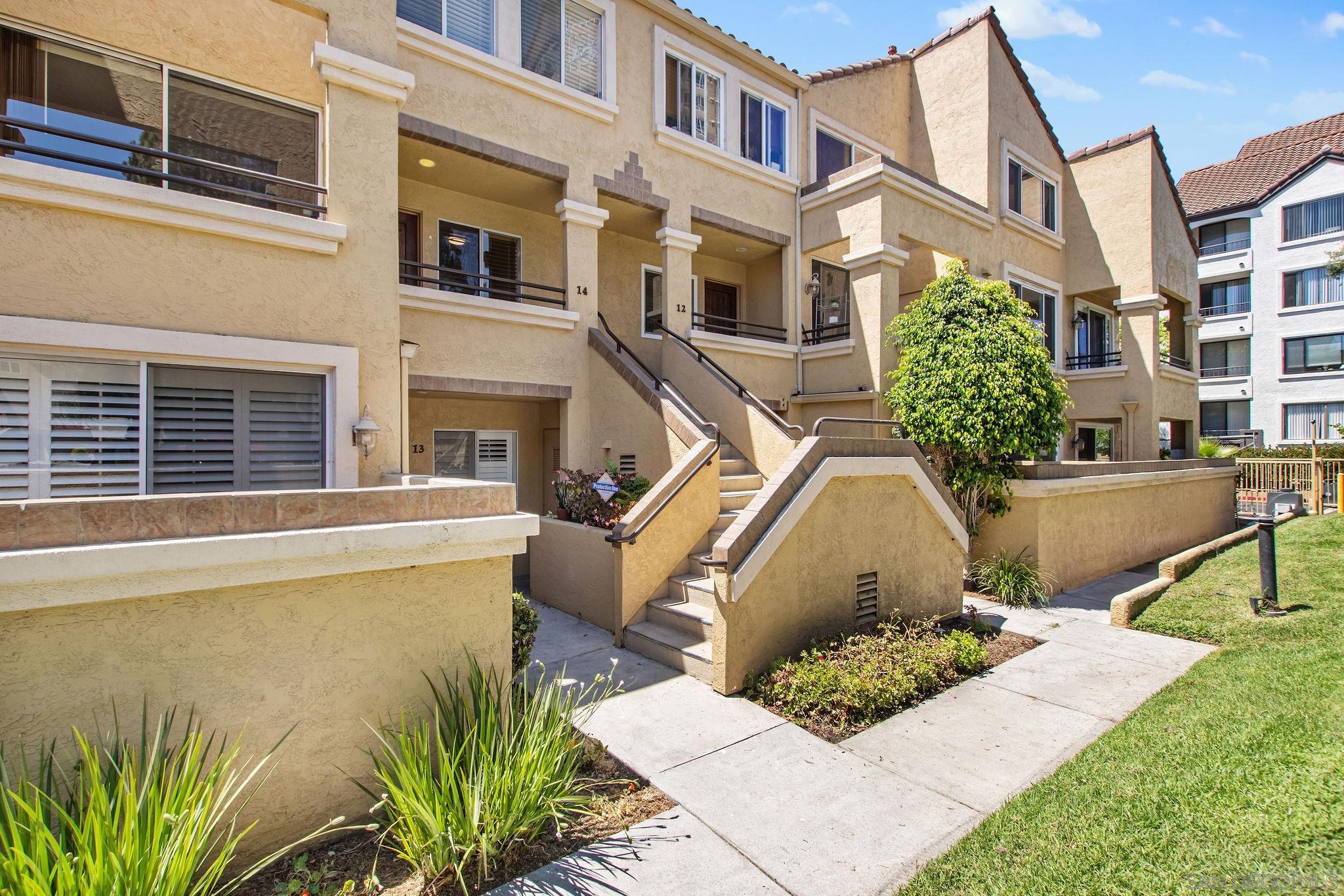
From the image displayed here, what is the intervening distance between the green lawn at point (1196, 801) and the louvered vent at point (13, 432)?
743cm

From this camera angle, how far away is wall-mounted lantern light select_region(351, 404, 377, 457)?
675cm

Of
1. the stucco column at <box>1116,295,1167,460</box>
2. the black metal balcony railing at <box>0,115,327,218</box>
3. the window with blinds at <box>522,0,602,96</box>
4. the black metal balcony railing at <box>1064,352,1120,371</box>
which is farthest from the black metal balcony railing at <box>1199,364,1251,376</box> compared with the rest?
the black metal balcony railing at <box>0,115,327,218</box>

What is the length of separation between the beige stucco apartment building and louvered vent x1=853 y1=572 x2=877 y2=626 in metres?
0.73

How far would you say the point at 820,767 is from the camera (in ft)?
16.3

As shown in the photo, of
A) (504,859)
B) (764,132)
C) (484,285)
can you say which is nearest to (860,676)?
(504,859)

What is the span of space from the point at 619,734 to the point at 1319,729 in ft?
18.4

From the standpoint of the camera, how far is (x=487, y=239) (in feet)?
38.2

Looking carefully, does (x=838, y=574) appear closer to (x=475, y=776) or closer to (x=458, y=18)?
(x=475, y=776)

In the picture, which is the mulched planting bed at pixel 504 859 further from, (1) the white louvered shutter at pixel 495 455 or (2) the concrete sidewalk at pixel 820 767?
(1) the white louvered shutter at pixel 495 455

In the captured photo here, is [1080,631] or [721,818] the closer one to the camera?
[721,818]

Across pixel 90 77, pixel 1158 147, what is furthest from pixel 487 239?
pixel 1158 147

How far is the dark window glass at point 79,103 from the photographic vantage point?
19.4 feet

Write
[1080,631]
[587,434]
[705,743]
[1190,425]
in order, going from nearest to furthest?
1. [705,743]
2. [1080,631]
3. [587,434]
4. [1190,425]

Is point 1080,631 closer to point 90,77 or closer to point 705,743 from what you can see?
point 705,743
